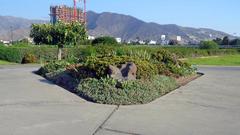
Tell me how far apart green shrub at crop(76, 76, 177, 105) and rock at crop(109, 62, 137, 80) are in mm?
418

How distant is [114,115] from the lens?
8562 millimetres

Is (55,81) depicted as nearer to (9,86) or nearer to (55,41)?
(9,86)

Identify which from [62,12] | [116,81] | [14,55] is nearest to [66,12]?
[62,12]

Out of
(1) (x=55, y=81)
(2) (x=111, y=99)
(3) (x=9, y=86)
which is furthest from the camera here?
(1) (x=55, y=81)

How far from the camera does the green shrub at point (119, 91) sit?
10.2m

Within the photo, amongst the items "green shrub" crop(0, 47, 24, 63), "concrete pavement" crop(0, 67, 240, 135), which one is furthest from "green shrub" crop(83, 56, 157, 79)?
"green shrub" crop(0, 47, 24, 63)

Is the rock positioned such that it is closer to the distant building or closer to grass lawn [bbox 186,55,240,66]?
grass lawn [bbox 186,55,240,66]

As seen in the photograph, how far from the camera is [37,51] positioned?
37.1m

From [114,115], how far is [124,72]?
12.2ft

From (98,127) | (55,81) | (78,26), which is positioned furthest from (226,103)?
(78,26)

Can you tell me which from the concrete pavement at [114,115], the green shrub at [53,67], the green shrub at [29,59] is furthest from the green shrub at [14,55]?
the concrete pavement at [114,115]

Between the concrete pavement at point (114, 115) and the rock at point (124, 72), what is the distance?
50.1 inches

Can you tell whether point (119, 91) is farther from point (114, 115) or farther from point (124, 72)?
point (114, 115)

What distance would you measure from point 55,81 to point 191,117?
658 cm
